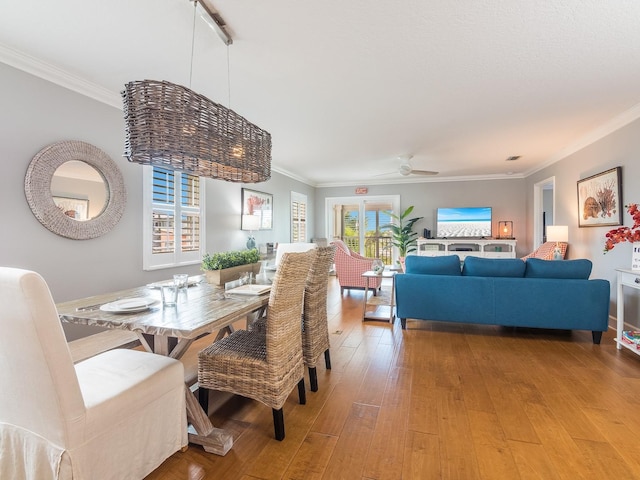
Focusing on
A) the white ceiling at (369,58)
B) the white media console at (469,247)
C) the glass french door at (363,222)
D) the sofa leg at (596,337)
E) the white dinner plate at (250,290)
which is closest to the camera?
the white ceiling at (369,58)

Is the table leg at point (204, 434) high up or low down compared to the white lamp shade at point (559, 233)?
down

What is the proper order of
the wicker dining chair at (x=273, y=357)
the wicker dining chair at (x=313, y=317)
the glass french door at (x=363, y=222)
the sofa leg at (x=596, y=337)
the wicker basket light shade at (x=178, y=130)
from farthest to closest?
the glass french door at (x=363, y=222) < the sofa leg at (x=596, y=337) < the wicker dining chair at (x=313, y=317) < the wicker dining chair at (x=273, y=357) < the wicker basket light shade at (x=178, y=130)

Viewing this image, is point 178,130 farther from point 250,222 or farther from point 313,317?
point 250,222

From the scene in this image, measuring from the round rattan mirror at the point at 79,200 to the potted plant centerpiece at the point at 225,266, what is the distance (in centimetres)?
130

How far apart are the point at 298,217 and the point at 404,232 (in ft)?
8.53

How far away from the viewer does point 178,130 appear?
5.40ft

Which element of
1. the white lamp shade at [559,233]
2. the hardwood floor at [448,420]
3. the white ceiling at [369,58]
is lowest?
the hardwood floor at [448,420]

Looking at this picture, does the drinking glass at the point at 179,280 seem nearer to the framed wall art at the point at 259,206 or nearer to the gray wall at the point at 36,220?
the gray wall at the point at 36,220

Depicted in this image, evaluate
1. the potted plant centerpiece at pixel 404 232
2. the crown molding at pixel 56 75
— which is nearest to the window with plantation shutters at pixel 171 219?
the crown molding at pixel 56 75

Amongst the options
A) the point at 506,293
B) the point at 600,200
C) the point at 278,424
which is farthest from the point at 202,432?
the point at 600,200

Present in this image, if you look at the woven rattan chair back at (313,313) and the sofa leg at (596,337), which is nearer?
the woven rattan chair back at (313,313)

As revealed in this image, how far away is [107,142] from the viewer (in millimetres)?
3021

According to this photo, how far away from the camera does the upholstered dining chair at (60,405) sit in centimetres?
107

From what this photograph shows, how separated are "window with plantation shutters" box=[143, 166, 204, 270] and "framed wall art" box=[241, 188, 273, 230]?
101cm
